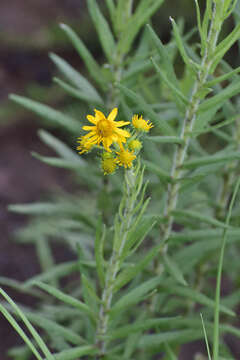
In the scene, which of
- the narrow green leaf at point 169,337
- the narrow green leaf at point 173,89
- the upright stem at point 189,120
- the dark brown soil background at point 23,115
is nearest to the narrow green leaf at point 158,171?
the upright stem at point 189,120

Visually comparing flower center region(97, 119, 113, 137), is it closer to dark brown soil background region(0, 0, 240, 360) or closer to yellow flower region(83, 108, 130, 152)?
yellow flower region(83, 108, 130, 152)

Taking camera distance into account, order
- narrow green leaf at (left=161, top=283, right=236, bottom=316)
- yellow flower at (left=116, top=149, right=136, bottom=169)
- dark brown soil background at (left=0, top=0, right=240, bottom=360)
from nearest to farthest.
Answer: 1. yellow flower at (left=116, top=149, right=136, bottom=169)
2. narrow green leaf at (left=161, top=283, right=236, bottom=316)
3. dark brown soil background at (left=0, top=0, right=240, bottom=360)

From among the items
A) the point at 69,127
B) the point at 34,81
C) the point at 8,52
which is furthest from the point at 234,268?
the point at 8,52

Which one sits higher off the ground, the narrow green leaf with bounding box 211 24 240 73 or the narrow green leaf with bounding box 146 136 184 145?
the narrow green leaf with bounding box 211 24 240 73

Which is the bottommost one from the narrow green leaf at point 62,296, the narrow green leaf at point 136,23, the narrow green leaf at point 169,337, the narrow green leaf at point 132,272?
the narrow green leaf at point 169,337

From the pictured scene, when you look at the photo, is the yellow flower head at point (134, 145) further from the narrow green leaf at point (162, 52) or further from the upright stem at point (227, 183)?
the upright stem at point (227, 183)

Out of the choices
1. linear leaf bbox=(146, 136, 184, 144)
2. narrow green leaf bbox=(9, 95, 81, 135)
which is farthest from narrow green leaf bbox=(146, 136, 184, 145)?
narrow green leaf bbox=(9, 95, 81, 135)

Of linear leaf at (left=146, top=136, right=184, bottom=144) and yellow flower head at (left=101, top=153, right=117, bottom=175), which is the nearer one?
yellow flower head at (left=101, top=153, right=117, bottom=175)
